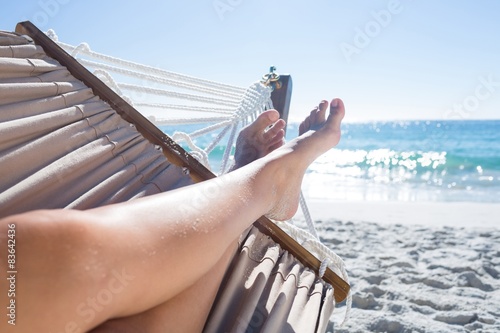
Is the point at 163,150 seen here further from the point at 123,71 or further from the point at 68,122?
the point at 123,71

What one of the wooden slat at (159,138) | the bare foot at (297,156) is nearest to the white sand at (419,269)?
the wooden slat at (159,138)

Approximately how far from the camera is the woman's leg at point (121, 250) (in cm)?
46

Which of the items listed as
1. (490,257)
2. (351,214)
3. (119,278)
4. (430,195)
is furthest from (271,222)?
(430,195)

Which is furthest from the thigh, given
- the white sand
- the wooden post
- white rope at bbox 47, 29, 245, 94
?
the wooden post

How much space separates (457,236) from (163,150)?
1991mm

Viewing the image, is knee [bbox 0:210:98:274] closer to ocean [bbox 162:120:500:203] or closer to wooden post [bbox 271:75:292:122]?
wooden post [bbox 271:75:292:122]

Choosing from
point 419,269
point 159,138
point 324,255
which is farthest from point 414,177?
point 159,138

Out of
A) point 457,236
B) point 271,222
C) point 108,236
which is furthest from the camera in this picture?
point 457,236

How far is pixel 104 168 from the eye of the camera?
0.92 m

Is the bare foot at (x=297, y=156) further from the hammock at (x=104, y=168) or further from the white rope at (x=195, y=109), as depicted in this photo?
the white rope at (x=195, y=109)

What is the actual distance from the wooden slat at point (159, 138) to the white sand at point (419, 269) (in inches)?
16.9

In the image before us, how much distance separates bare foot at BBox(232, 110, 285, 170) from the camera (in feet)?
4.70

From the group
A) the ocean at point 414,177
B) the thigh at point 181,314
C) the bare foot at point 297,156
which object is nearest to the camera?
the thigh at point 181,314

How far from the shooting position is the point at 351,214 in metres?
3.50
